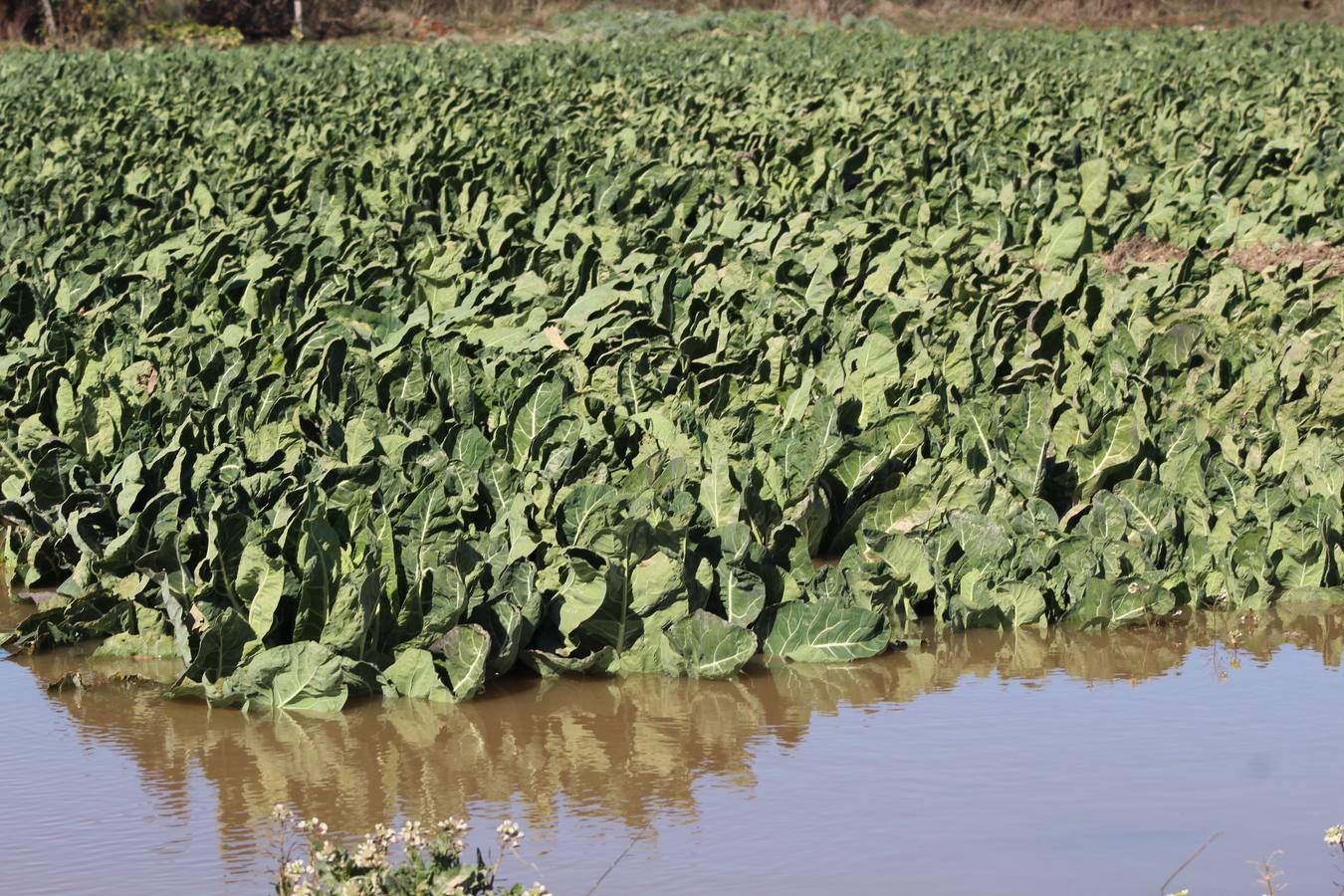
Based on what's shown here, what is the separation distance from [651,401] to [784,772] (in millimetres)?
2962

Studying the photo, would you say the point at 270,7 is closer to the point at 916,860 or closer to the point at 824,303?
the point at 824,303

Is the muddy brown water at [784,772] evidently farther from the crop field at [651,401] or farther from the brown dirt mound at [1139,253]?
the brown dirt mound at [1139,253]

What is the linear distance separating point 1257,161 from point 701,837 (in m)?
10.5

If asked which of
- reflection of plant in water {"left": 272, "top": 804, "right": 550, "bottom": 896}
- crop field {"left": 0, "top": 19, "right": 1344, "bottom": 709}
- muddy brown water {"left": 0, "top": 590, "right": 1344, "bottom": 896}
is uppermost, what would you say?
crop field {"left": 0, "top": 19, "right": 1344, "bottom": 709}

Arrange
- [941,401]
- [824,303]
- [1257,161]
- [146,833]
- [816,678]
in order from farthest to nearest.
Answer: [1257,161]
[824,303]
[941,401]
[816,678]
[146,833]

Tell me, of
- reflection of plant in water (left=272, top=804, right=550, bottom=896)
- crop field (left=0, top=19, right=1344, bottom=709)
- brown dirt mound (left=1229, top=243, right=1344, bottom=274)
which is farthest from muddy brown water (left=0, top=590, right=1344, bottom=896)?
brown dirt mound (left=1229, top=243, right=1344, bottom=274)

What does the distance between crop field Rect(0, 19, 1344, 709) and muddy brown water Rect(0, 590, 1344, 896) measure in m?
0.19

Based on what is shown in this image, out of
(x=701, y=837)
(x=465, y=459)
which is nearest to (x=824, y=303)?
(x=465, y=459)

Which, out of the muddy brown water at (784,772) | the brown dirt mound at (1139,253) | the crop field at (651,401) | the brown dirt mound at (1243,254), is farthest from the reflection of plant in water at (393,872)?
the brown dirt mound at (1139,253)

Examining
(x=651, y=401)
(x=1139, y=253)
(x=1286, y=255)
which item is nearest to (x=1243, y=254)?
(x=1286, y=255)

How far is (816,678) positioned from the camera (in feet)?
16.1

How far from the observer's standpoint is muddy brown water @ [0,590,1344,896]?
142 inches

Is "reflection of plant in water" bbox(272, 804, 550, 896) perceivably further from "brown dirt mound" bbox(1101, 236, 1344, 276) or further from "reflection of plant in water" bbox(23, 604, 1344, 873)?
"brown dirt mound" bbox(1101, 236, 1344, 276)

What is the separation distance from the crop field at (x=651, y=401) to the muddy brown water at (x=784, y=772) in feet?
0.61
